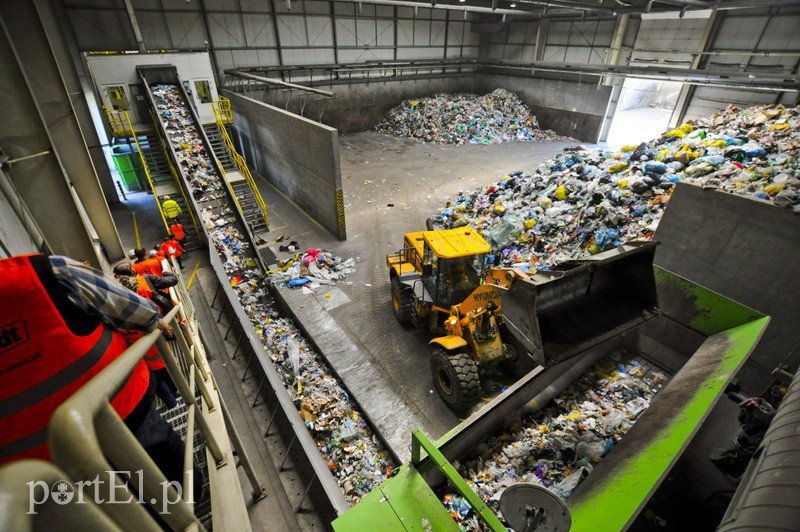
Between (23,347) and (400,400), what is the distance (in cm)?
463

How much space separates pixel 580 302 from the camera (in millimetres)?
4320

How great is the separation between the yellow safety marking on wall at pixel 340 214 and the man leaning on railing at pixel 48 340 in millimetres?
7484

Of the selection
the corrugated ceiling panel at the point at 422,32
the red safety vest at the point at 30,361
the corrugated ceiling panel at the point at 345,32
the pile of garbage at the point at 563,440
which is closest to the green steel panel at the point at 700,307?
the pile of garbage at the point at 563,440

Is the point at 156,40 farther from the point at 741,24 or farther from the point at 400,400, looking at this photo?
the point at 741,24

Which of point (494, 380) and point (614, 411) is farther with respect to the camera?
point (494, 380)

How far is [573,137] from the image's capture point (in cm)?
1870

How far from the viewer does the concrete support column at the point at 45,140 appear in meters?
5.39

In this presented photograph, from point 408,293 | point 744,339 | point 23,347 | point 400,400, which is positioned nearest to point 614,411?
point 744,339

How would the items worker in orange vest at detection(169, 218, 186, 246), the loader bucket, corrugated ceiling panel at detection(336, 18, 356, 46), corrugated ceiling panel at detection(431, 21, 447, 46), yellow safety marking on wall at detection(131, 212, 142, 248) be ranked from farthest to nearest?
corrugated ceiling panel at detection(431, 21, 447, 46), corrugated ceiling panel at detection(336, 18, 356, 46), yellow safety marking on wall at detection(131, 212, 142, 248), worker in orange vest at detection(169, 218, 186, 246), the loader bucket

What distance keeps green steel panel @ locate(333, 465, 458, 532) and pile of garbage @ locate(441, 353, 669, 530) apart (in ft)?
3.16

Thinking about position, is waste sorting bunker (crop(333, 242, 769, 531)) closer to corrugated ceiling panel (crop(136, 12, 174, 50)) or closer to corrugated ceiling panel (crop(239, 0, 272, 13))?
corrugated ceiling panel (crop(136, 12, 174, 50))

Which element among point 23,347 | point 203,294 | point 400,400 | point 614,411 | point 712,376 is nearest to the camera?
point 23,347

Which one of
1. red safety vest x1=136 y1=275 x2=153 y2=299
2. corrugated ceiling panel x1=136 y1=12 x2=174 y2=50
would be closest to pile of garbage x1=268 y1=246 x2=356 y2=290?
red safety vest x1=136 y1=275 x2=153 y2=299

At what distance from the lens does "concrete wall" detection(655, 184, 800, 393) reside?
450cm
